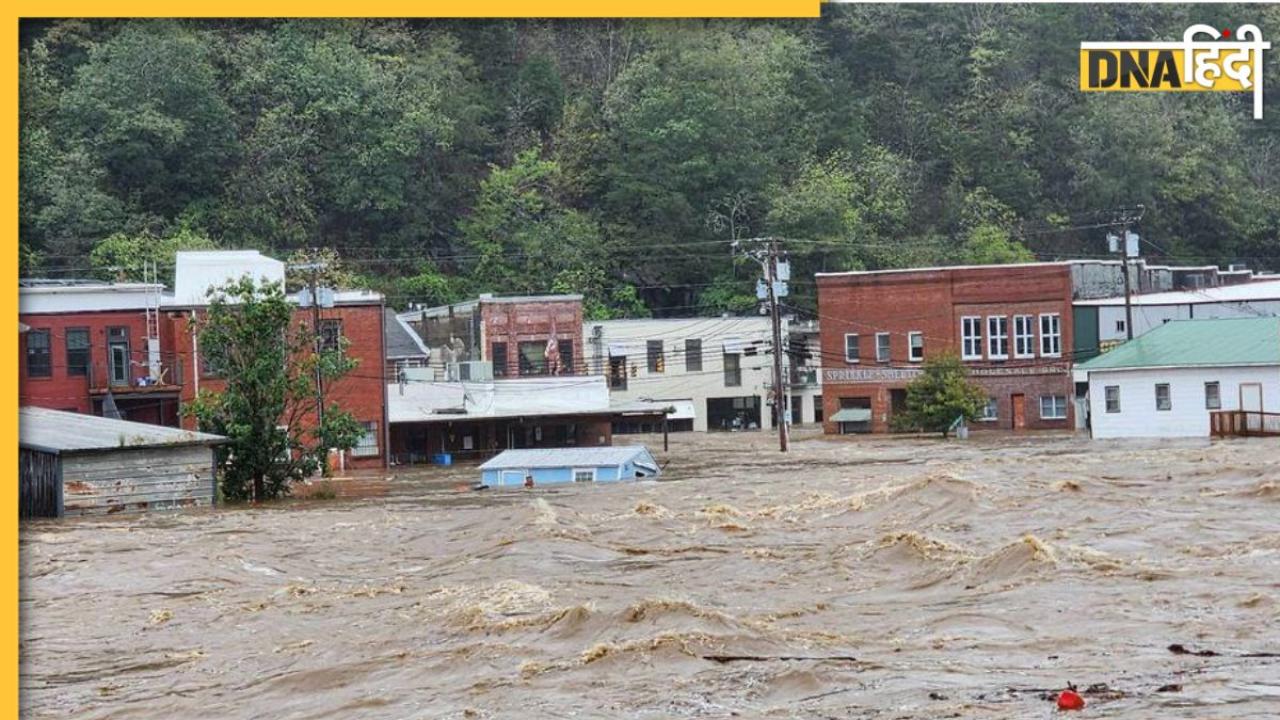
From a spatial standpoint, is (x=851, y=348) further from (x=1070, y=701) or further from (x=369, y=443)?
(x=1070, y=701)

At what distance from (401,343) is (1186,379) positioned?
941 inches

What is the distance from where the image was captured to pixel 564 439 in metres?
58.7

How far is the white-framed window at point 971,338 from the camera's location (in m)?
62.5

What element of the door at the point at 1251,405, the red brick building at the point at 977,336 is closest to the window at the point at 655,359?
the red brick building at the point at 977,336

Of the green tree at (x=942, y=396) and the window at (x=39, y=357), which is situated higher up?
the window at (x=39, y=357)

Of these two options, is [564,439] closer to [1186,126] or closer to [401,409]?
[401,409]

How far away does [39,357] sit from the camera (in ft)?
158

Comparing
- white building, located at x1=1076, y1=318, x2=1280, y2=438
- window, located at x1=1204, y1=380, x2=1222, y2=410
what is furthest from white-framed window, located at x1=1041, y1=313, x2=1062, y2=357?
window, located at x1=1204, y1=380, x2=1222, y2=410

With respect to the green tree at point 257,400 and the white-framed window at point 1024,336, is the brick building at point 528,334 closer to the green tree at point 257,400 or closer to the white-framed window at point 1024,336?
the white-framed window at point 1024,336

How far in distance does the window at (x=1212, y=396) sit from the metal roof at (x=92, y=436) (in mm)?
25566

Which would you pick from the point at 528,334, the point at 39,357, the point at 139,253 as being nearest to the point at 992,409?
the point at 528,334

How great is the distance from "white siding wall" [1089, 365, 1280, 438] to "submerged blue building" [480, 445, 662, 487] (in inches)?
526

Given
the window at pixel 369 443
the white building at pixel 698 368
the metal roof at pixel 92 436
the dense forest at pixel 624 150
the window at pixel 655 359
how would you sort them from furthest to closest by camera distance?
the dense forest at pixel 624 150, the window at pixel 655 359, the white building at pixel 698 368, the window at pixel 369 443, the metal roof at pixel 92 436

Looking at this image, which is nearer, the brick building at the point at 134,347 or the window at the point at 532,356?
the brick building at the point at 134,347
